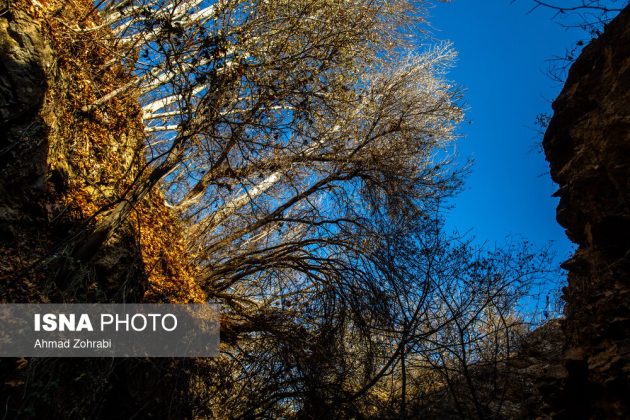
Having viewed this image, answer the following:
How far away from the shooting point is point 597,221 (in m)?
5.00

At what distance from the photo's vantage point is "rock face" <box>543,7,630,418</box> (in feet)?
13.9

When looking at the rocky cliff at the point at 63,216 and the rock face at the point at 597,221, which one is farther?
the rock face at the point at 597,221

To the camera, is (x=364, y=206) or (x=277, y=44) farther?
(x=364, y=206)

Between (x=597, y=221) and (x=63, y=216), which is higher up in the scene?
(x=63, y=216)

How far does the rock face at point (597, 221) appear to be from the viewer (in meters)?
4.24

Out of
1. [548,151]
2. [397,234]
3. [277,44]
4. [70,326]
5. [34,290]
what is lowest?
[70,326]

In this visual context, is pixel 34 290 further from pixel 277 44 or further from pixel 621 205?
pixel 621 205

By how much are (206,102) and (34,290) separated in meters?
2.49

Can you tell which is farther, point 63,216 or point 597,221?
point 597,221

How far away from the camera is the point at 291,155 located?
25.5ft

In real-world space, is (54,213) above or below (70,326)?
above

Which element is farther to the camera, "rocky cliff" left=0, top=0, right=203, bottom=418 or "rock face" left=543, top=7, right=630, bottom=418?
"rock face" left=543, top=7, right=630, bottom=418

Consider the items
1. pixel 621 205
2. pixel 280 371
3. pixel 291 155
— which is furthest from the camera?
pixel 291 155

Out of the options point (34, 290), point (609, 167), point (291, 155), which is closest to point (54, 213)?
point (34, 290)
